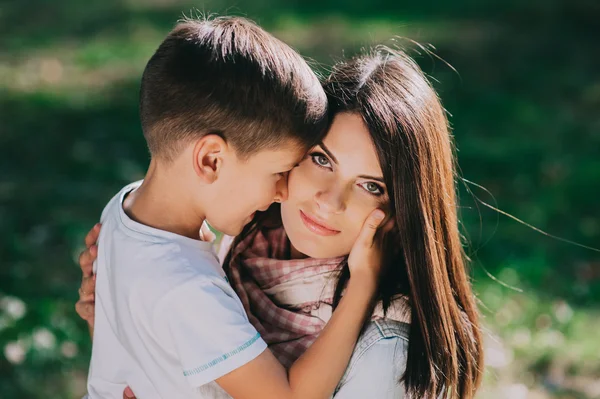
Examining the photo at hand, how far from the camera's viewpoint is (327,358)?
256 centimetres

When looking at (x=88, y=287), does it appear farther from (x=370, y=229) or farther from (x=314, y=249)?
(x=370, y=229)

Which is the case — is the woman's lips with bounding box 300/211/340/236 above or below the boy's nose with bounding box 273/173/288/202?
below

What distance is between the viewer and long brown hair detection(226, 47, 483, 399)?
2707 millimetres

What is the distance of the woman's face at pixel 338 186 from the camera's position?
107 inches

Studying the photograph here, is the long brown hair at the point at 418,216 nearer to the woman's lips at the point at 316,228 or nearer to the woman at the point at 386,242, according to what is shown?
the woman at the point at 386,242

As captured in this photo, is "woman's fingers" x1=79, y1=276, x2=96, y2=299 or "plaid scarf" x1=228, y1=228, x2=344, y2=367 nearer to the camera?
"plaid scarf" x1=228, y1=228, x2=344, y2=367

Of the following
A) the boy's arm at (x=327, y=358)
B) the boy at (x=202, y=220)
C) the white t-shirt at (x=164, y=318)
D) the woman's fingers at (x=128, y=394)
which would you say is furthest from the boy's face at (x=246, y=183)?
the woman's fingers at (x=128, y=394)

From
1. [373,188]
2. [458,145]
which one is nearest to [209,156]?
[373,188]

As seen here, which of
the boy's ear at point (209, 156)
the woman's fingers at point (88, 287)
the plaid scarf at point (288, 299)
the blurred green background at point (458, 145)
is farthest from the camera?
the blurred green background at point (458, 145)

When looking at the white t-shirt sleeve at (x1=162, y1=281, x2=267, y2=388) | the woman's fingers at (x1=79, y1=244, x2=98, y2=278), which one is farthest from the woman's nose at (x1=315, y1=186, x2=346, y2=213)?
the woman's fingers at (x1=79, y1=244, x2=98, y2=278)

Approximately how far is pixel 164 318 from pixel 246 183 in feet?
1.58

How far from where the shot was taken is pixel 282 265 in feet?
9.93

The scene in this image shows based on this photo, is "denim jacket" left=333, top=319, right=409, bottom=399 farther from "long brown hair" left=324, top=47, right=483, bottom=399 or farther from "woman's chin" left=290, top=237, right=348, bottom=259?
"woman's chin" left=290, top=237, right=348, bottom=259

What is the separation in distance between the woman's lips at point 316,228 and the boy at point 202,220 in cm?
18
